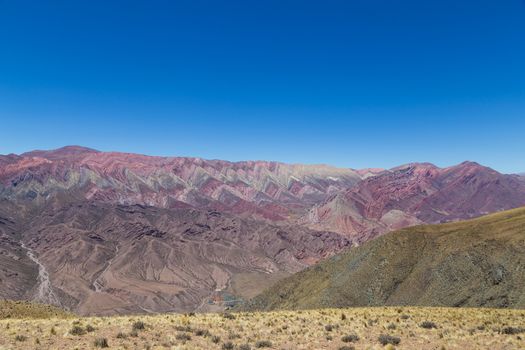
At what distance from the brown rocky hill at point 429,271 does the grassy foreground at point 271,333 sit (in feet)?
115

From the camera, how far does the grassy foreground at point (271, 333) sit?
19.8 m

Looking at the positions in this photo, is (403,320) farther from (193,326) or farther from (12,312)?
(12,312)

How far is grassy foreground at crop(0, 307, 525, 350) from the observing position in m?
19.8

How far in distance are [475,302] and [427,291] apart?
1108 centimetres

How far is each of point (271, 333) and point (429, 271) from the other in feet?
205

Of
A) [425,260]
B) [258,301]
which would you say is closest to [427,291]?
[425,260]

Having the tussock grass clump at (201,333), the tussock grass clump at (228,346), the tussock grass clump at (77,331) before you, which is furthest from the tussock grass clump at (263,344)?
the tussock grass clump at (77,331)

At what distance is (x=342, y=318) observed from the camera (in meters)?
29.3

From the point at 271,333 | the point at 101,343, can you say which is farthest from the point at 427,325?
the point at 101,343

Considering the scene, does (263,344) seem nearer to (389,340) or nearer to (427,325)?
(389,340)

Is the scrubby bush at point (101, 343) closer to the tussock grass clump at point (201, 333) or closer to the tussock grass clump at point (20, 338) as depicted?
the tussock grass clump at point (20, 338)

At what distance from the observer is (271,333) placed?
23375 millimetres

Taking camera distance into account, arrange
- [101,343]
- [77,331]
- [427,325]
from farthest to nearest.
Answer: [427,325]
[77,331]
[101,343]

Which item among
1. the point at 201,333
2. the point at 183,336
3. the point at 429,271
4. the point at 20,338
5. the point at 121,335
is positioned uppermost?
the point at 20,338
